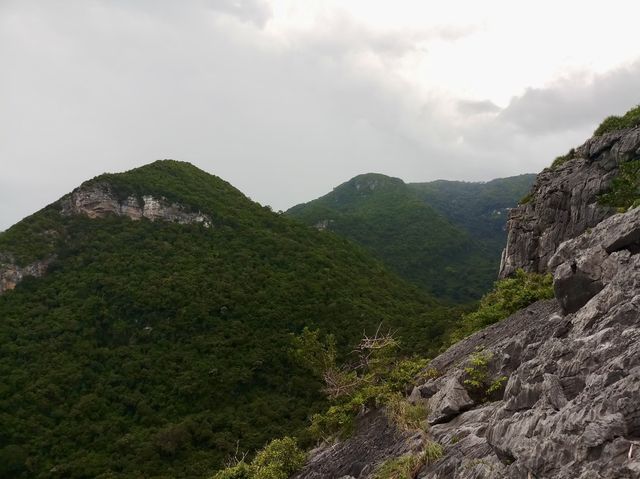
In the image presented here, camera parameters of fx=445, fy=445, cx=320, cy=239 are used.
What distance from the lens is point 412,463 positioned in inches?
400

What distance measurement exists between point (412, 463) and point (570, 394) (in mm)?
4114

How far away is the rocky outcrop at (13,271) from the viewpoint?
185 ft

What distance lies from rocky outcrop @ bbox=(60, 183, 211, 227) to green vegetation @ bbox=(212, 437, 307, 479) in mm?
60436

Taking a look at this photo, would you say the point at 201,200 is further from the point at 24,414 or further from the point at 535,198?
the point at 535,198

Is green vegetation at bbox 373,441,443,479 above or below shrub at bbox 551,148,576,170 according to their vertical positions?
below

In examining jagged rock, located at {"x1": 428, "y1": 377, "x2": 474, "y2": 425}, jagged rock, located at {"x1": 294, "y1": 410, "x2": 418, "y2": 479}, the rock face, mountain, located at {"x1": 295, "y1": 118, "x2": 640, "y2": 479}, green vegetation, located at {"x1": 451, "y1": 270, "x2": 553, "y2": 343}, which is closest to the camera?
mountain, located at {"x1": 295, "y1": 118, "x2": 640, "y2": 479}

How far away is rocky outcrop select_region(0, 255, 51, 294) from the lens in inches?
2218

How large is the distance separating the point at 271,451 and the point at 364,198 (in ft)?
559

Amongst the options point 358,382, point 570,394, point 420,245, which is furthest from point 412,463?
point 420,245

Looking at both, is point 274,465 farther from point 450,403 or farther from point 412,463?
point 450,403

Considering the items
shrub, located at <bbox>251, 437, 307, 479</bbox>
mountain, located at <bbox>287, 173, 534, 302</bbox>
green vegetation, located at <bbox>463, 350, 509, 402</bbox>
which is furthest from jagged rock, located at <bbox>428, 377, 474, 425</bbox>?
mountain, located at <bbox>287, 173, 534, 302</bbox>

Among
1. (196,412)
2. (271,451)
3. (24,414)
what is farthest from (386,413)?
(24,414)

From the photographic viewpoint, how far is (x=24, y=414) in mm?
41125

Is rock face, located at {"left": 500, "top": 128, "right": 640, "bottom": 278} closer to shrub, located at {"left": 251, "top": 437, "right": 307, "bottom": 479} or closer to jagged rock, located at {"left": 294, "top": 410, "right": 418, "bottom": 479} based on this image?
jagged rock, located at {"left": 294, "top": 410, "right": 418, "bottom": 479}
